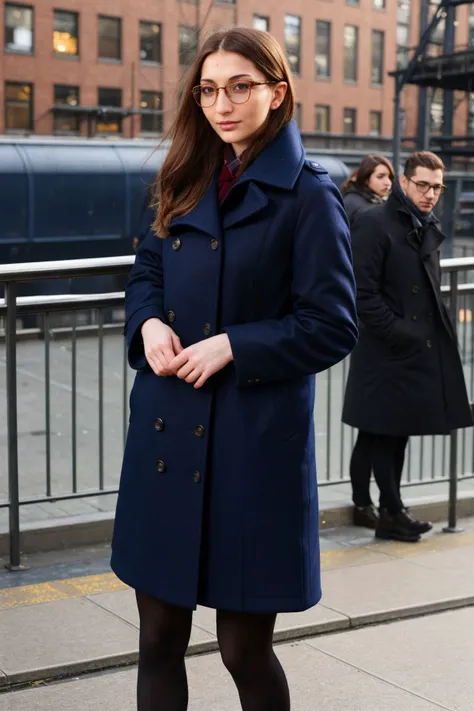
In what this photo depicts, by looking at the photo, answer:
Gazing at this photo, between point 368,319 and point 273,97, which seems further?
point 368,319

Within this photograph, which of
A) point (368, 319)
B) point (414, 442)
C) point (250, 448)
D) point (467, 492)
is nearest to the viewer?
point (250, 448)

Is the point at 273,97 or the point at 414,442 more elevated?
the point at 273,97

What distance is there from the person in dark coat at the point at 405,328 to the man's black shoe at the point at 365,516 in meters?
0.25

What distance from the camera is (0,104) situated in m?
44.8

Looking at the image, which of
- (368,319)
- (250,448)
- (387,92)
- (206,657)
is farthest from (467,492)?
(387,92)

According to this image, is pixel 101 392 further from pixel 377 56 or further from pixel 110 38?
pixel 377 56

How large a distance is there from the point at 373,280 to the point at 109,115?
143 feet

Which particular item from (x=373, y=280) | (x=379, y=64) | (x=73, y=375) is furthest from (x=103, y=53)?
(x=373, y=280)

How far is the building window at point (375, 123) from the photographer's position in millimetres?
60656

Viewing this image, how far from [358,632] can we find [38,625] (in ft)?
3.82

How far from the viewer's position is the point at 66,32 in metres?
46.5

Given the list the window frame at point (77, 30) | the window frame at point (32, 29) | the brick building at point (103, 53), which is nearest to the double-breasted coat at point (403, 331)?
the brick building at point (103, 53)

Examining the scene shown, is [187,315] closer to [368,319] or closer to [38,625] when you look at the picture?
[38,625]

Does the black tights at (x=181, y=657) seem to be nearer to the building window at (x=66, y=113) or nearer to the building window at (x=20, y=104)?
the building window at (x=20, y=104)
